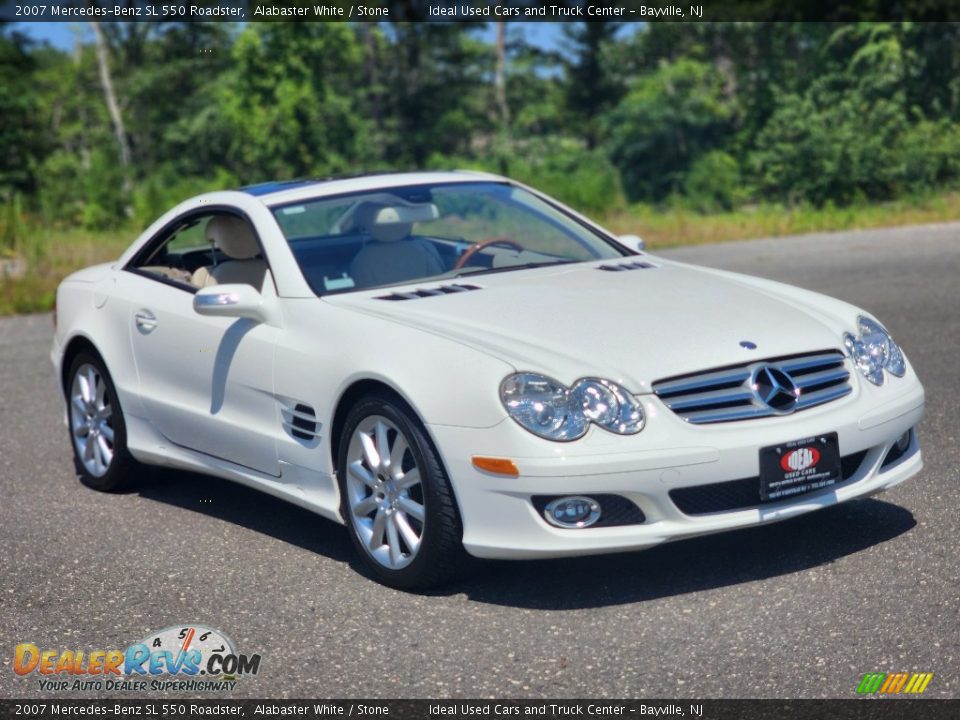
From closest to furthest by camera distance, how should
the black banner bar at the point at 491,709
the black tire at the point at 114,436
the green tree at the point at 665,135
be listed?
the black banner bar at the point at 491,709 < the black tire at the point at 114,436 < the green tree at the point at 665,135

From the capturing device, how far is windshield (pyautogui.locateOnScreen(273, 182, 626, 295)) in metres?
6.10

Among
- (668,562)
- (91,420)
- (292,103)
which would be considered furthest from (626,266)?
(292,103)

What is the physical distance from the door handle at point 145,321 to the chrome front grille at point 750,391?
2725 millimetres

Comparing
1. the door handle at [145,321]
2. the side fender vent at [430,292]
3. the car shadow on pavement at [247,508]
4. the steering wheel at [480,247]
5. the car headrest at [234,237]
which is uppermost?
the car headrest at [234,237]

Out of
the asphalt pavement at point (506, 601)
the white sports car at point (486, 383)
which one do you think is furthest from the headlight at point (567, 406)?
the asphalt pavement at point (506, 601)

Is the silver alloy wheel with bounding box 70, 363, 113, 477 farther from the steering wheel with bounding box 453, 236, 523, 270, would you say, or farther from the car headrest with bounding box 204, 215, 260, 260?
the steering wheel with bounding box 453, 236, 523, 270

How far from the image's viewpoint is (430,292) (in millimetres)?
5785

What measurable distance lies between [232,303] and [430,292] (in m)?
0.79

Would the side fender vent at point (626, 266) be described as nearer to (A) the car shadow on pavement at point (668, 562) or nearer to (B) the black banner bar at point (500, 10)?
(A) the car shadow on pavement at point (668, 562)

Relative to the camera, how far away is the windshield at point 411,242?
6098 millimetres

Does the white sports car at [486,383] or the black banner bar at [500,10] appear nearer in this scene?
the white sports car at [486,383]

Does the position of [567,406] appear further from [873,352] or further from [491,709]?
[873,352]

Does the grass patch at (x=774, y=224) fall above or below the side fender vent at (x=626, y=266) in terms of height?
below

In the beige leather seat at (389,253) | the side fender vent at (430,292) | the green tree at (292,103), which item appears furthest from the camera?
the green tree at (292,103)
